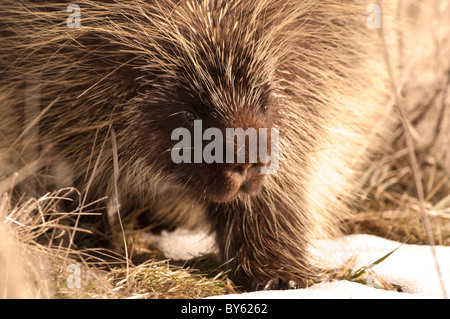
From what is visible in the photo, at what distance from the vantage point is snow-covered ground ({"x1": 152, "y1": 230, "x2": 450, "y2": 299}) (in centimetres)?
244

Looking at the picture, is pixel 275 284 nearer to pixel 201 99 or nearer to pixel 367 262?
pixel 367 262

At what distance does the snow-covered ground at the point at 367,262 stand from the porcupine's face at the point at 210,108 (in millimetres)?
517

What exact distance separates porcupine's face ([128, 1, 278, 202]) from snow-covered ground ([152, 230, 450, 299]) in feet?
1.69

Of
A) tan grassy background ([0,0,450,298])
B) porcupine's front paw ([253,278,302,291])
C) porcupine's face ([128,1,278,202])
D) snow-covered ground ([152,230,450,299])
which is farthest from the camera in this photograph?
porcupine's front paw ([253,278,302,291])

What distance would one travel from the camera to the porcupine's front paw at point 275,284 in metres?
2.74

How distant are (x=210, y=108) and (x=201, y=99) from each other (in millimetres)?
58

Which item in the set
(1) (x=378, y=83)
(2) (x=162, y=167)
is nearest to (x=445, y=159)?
(1) (x=378, y=83)

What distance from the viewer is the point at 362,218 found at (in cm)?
377

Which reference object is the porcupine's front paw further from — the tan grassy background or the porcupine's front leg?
the tan grassy background
